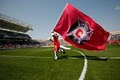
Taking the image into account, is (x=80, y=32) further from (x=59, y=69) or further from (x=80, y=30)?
(x=59, y=69)

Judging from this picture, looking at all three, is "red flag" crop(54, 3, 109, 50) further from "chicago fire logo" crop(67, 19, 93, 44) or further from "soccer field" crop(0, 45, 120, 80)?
"soccer field" crop(0, 45, 120, 80)

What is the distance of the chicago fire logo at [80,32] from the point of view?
34.6ft

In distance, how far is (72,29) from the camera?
10930mm

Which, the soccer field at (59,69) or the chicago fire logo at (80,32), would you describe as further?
the chicago fire logo at (80,32)

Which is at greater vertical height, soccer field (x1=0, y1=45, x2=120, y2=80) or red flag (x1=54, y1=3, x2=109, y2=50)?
red flag (x1=54, y1=3, x2=109, y2=50)

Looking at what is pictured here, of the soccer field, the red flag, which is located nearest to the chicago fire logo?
the red flag

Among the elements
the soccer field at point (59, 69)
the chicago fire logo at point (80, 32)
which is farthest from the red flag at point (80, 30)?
the soccer field at point (59, 69)

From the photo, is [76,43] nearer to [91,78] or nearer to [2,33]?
[91,78]

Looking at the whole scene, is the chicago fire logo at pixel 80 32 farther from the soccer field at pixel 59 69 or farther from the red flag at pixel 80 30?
the soccer field at pixel 59 69

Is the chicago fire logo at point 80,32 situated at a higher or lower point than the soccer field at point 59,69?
higher

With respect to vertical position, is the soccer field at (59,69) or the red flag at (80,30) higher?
the red flag at (80,30)

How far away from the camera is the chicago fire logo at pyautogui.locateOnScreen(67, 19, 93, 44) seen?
10551 millimetres

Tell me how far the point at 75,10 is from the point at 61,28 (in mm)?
1515

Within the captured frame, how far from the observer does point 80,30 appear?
1075 cm
